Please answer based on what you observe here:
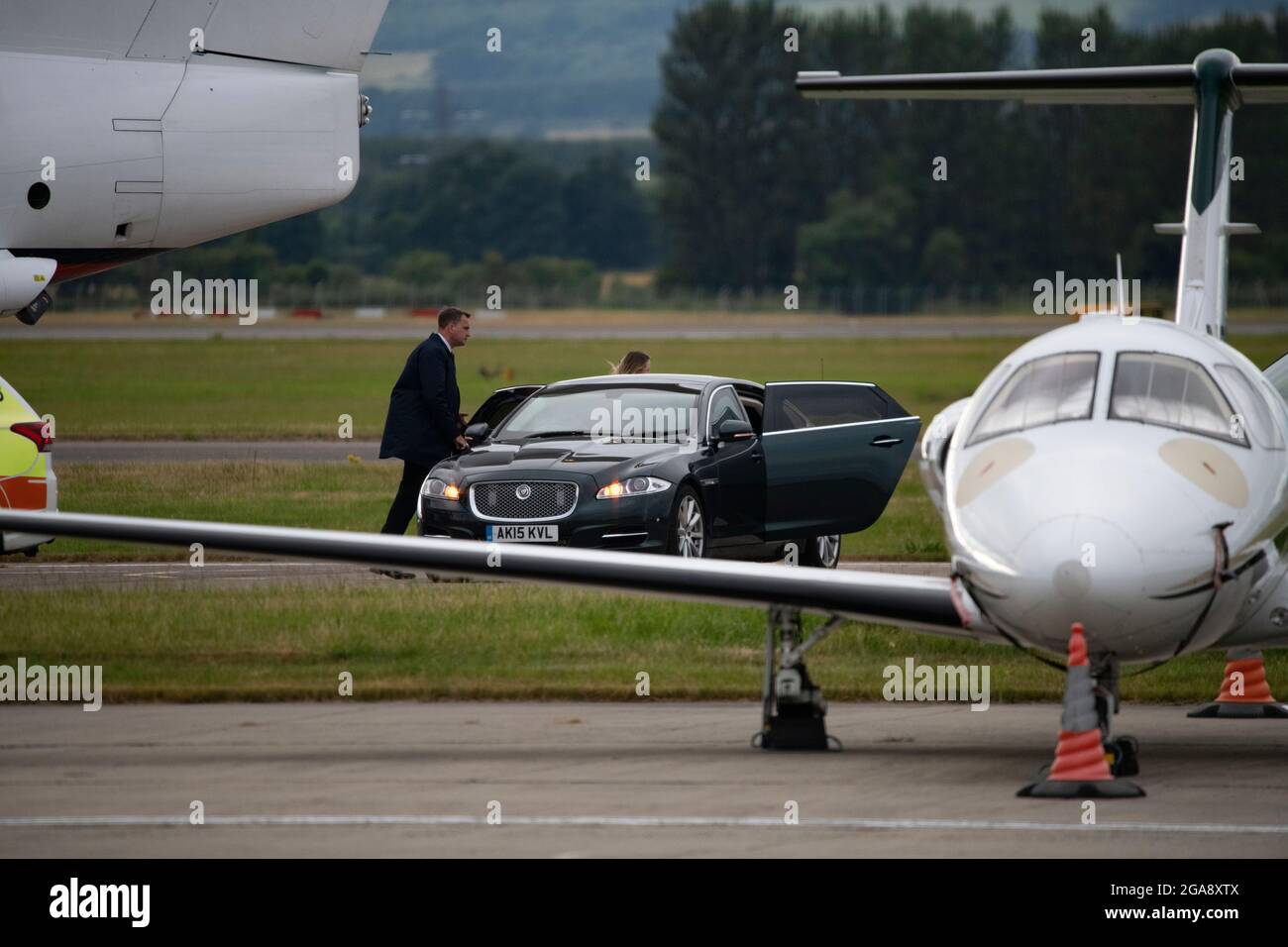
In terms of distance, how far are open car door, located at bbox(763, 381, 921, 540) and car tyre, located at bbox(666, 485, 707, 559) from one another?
2.75 feet

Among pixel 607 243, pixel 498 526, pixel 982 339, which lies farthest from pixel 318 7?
pixel 607 243

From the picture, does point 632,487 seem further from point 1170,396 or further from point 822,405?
point 1170,396

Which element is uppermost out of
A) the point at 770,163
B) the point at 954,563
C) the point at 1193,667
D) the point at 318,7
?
the point at 770,163

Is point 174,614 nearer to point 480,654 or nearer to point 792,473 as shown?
point 480,654

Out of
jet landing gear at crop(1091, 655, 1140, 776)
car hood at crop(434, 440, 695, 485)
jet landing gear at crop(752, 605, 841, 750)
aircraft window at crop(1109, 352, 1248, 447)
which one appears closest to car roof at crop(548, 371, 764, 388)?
car hood at crop(434, 440, 695, 485)

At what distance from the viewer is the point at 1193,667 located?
13742mm

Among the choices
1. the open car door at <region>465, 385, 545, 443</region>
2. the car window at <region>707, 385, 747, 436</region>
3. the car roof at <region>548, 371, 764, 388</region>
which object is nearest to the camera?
the car window at <region>707, 385, 747, 436</region>

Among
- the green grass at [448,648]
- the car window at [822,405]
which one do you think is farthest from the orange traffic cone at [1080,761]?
the car window at [822,405]

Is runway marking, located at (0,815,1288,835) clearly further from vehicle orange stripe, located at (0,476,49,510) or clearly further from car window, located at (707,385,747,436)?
car window, located at (707,385,747,436)

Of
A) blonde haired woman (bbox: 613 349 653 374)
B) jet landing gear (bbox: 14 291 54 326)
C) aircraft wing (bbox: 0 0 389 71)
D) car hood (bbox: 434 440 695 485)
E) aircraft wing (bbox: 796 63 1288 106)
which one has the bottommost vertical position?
car hood (bbox: 434 440 695 485)

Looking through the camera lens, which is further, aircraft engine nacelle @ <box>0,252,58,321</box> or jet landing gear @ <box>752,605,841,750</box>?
aircraft engine nacelle @ <box>0,252,58,321</box>

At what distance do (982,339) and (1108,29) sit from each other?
2912 cm

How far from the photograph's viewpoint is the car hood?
16188 mm
